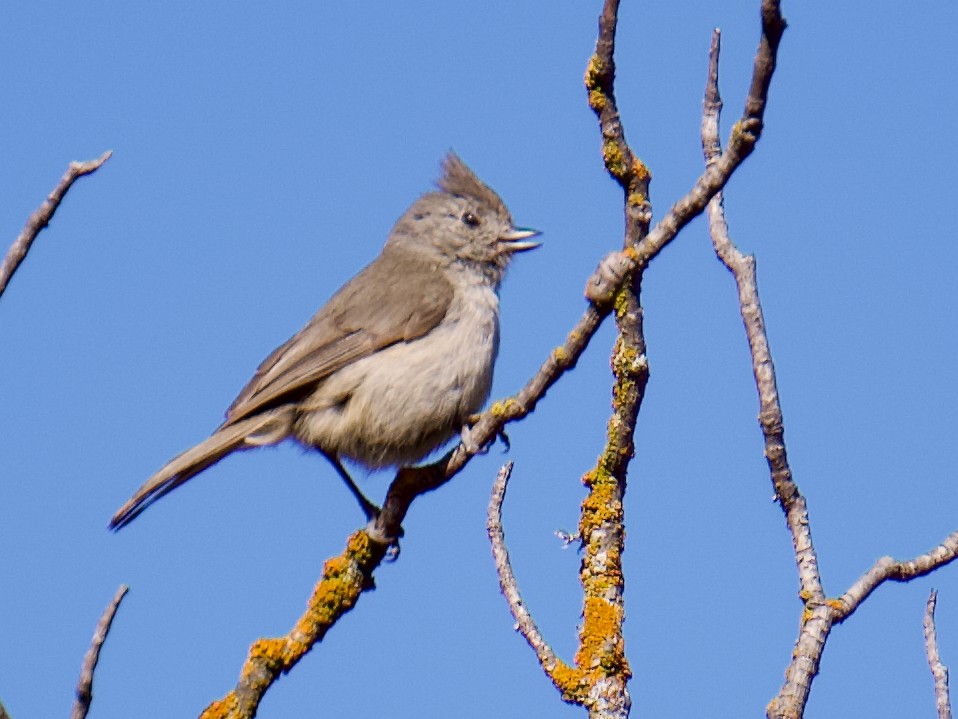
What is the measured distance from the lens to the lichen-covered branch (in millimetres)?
3396

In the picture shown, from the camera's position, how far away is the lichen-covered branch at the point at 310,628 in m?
3.40

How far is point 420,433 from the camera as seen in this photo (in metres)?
4.78

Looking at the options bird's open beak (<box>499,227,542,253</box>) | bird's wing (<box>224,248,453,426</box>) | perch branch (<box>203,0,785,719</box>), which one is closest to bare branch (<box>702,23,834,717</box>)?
perch branch (<box>203,0,785,719</box>)

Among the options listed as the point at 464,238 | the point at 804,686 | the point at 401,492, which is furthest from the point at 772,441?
the point at 464,238

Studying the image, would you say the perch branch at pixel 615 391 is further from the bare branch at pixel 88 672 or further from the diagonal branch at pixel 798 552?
the bare branch at pixel 88 672

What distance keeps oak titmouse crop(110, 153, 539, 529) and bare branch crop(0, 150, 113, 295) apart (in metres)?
1.99

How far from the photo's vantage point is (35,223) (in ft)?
7.93

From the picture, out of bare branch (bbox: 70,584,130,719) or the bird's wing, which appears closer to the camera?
bare branch (bbox: 70,584,130,719)

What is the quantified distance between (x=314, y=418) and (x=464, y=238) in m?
1.28

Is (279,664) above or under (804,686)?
above

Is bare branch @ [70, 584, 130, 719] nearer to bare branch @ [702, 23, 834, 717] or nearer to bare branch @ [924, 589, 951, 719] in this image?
bare branch @ [702, 23, 834, 717]

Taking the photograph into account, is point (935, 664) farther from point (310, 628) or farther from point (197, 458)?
point (197, 458)

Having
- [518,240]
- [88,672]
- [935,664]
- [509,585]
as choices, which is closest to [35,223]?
[88,672]

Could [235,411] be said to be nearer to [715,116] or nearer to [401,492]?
[401,492]
